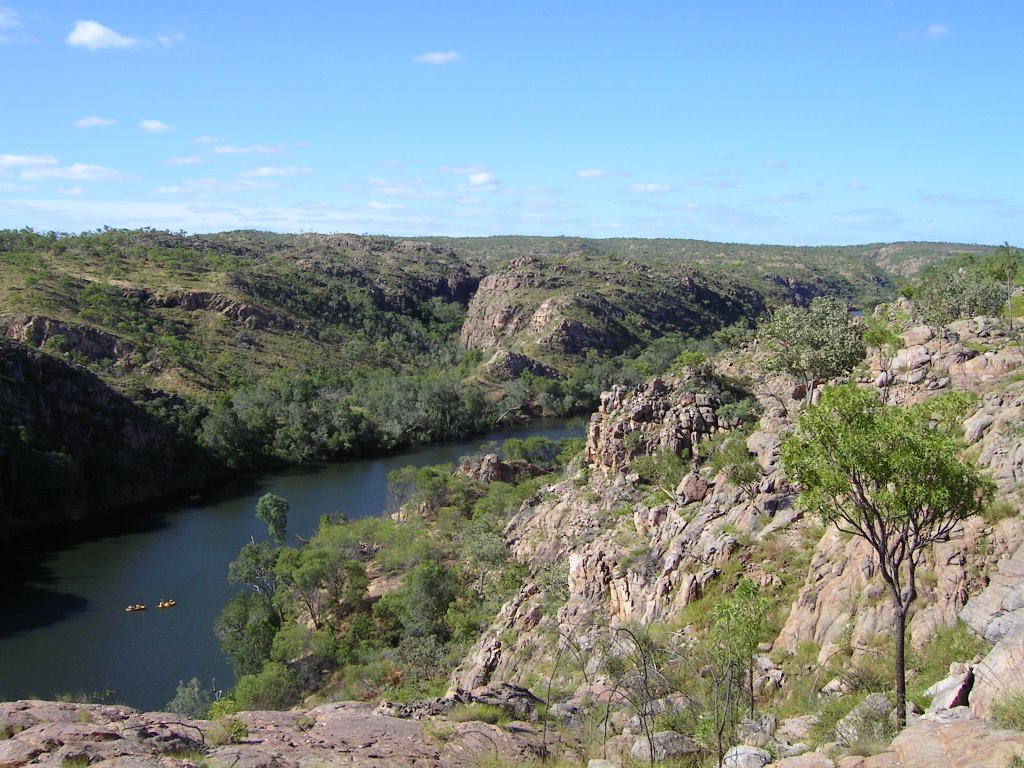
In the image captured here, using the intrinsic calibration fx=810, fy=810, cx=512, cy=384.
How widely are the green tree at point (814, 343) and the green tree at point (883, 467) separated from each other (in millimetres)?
19609

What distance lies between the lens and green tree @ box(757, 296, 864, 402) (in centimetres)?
3112

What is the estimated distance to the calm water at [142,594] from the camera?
39281 millimetres

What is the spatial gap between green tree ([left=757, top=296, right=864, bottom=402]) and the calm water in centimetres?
2962

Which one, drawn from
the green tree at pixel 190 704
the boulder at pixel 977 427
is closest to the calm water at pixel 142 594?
the green tree at pixel 190 704

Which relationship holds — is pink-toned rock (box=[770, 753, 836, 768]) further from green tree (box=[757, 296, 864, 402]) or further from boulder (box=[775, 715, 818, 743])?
green tree (box=[757, 296, 864, 402])

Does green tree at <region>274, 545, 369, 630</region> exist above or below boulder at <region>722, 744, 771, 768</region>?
below

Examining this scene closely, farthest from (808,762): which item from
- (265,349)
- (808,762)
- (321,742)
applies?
(265,349)

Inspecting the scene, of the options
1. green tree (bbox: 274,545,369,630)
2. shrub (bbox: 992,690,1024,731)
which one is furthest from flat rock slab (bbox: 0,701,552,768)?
green tree (bbox: 274,545,369,630)

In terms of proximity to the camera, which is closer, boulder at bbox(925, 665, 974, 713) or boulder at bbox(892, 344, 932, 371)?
boulder at bbox(925, 665, 974, 713)

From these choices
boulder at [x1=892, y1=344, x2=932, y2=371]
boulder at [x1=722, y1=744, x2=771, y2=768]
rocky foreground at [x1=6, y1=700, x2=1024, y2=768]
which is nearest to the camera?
rocky foreground at [x1=6, y1=700, x2=1024, y2=768]

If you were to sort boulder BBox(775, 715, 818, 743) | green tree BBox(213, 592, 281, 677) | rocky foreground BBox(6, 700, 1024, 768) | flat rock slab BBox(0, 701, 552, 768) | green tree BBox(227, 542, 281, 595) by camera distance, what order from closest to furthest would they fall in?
rocky foreground BBox(6, 700, 1024, 768)
flat rock slab BBox(0, 701, 552, 768)
boulder BBox(775, 715, 818, 743)
green tree BBox(213, 592, 281, 677)
green tree BBox(227, 542, 281, 595)

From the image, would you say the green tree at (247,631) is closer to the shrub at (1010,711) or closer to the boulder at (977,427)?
the boulder at (977,427)

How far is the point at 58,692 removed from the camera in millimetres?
37312

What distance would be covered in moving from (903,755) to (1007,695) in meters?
1.57
